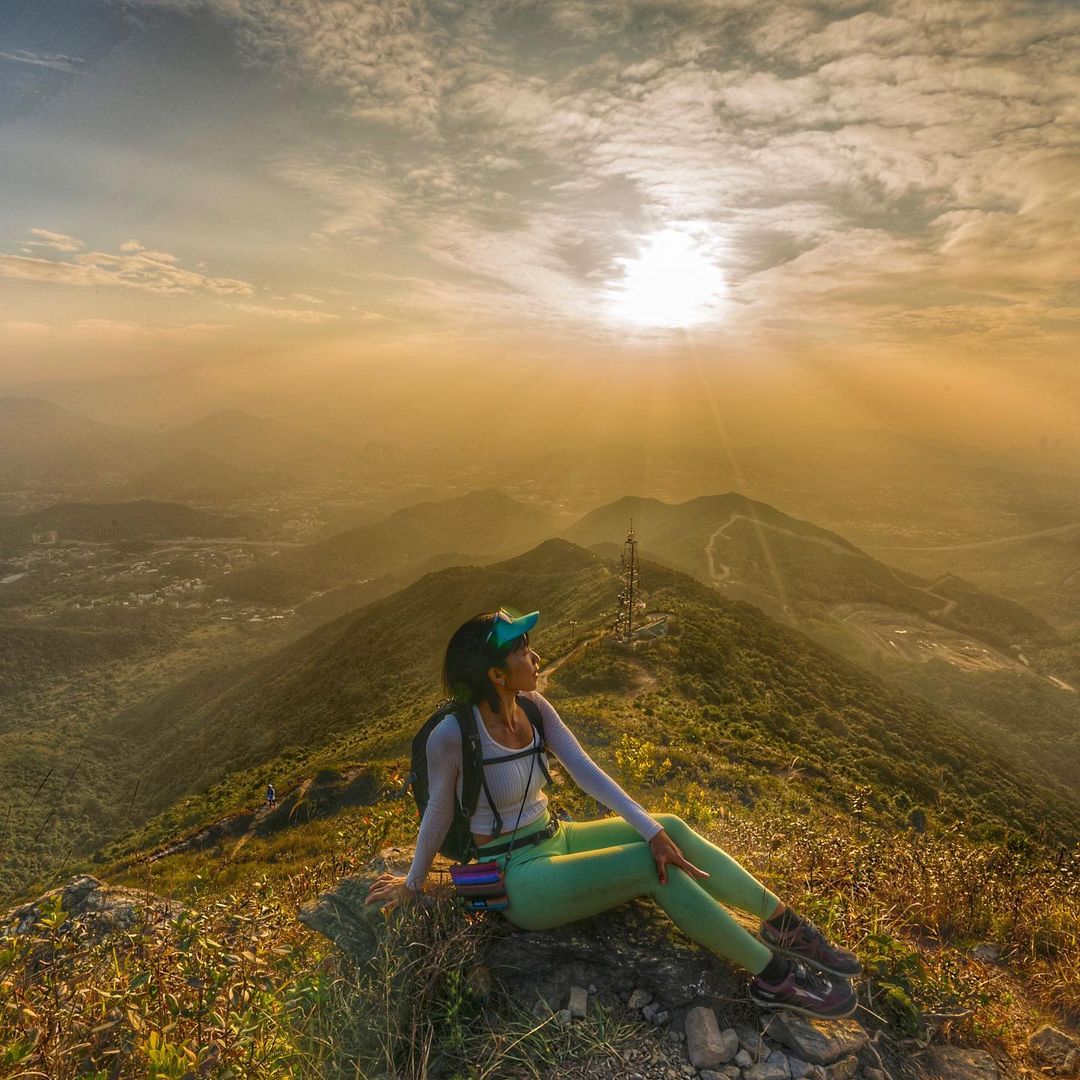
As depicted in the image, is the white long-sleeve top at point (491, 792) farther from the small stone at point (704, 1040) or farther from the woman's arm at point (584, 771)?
the small stone at point (704, 1040)

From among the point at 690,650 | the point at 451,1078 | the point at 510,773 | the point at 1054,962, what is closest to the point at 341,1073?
the point at 451,1078

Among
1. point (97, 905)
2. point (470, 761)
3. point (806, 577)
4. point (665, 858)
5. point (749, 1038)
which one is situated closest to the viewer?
point (749, 1038)

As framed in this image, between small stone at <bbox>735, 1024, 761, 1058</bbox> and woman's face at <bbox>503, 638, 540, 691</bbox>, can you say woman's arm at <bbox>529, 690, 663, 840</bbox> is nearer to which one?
woman's face at <bbox>503, 638, 540, 691</bbox>

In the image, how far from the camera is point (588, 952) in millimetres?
3426

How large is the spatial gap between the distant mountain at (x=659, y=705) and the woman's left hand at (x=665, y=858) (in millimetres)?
11008

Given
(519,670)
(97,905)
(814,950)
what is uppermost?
(519,670)

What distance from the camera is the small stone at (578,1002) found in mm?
3055

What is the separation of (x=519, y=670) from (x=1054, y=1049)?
3709 millimetres

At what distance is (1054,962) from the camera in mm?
4090

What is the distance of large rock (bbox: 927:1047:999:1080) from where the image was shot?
3.03 meters

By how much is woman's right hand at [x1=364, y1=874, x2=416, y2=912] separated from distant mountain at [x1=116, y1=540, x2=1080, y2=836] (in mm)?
11346

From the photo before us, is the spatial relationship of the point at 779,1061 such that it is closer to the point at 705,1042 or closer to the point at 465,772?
the point at 705,1042

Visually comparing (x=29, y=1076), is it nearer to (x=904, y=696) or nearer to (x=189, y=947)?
(x=189, y=947)

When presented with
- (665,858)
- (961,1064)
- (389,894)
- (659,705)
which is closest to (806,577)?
(659,705)
